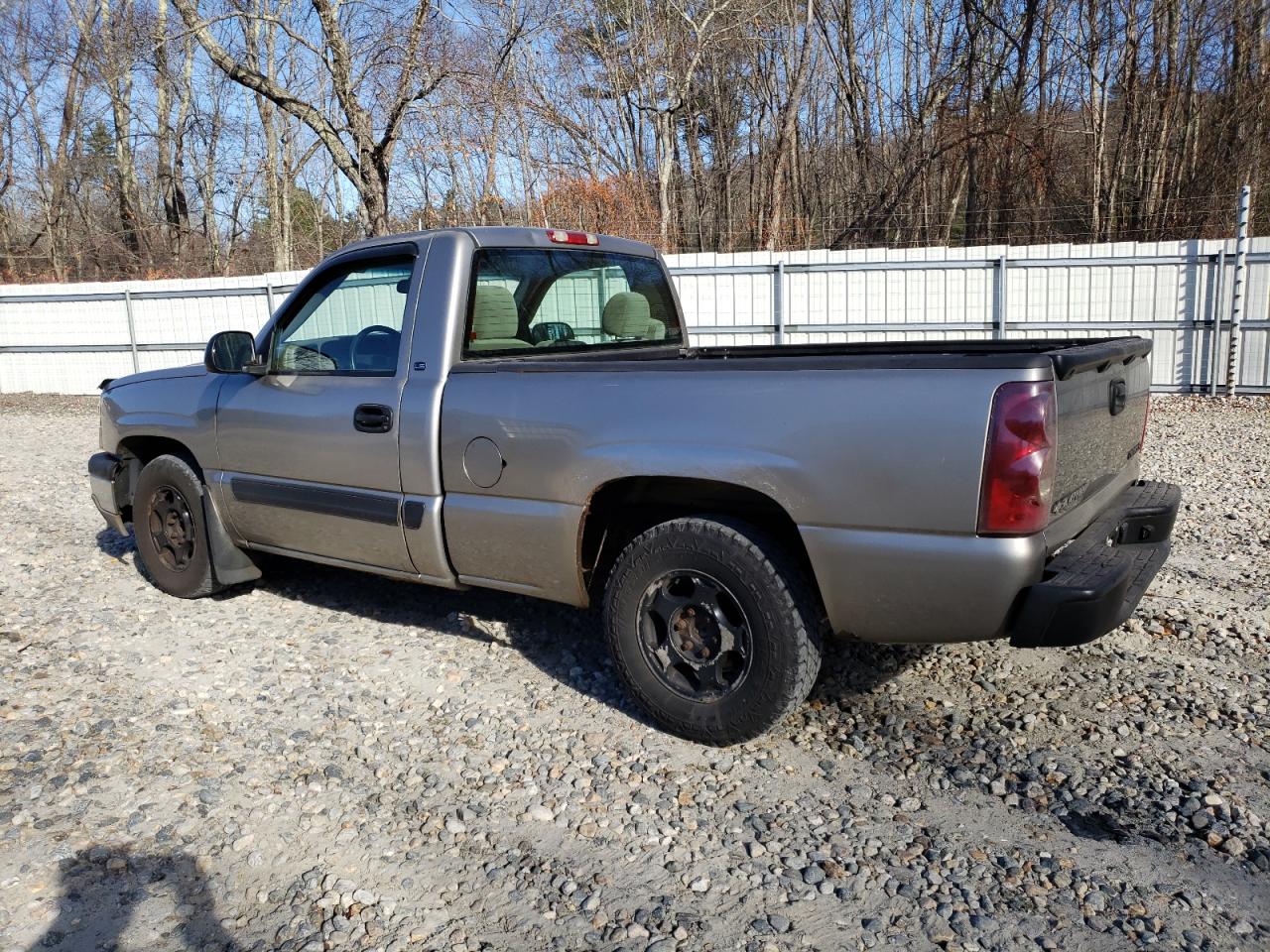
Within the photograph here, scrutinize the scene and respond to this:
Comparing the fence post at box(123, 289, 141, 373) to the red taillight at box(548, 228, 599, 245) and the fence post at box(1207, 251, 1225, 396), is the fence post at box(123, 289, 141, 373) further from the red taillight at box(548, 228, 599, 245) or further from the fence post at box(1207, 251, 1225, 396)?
the fence post at box(1207, 251, 1225, 396)

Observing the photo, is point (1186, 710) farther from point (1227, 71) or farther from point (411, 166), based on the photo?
point (411, 166)

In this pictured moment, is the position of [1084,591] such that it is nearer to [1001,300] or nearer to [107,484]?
[107,484]

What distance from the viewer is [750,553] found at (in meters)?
3.28

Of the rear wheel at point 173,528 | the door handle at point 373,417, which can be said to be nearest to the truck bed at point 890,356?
the door handle at point 373,417

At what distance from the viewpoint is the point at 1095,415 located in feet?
11.0

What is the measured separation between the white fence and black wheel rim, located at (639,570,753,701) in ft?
30.1

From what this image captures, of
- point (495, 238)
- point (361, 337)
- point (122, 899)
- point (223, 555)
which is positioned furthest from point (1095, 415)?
point (223, 555)

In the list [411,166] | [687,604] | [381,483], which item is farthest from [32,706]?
[411,166]

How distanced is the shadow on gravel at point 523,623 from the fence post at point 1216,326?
408 inches

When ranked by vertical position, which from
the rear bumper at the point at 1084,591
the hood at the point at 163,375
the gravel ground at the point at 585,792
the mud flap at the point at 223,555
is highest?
the hood at the point at 163,375

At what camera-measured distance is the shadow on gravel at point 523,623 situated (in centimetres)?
412

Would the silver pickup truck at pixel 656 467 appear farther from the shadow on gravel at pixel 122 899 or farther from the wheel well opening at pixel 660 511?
the shadow on gravel at pixel 122 899

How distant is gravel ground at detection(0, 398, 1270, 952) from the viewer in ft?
8.52

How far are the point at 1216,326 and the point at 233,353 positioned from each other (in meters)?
12.2
